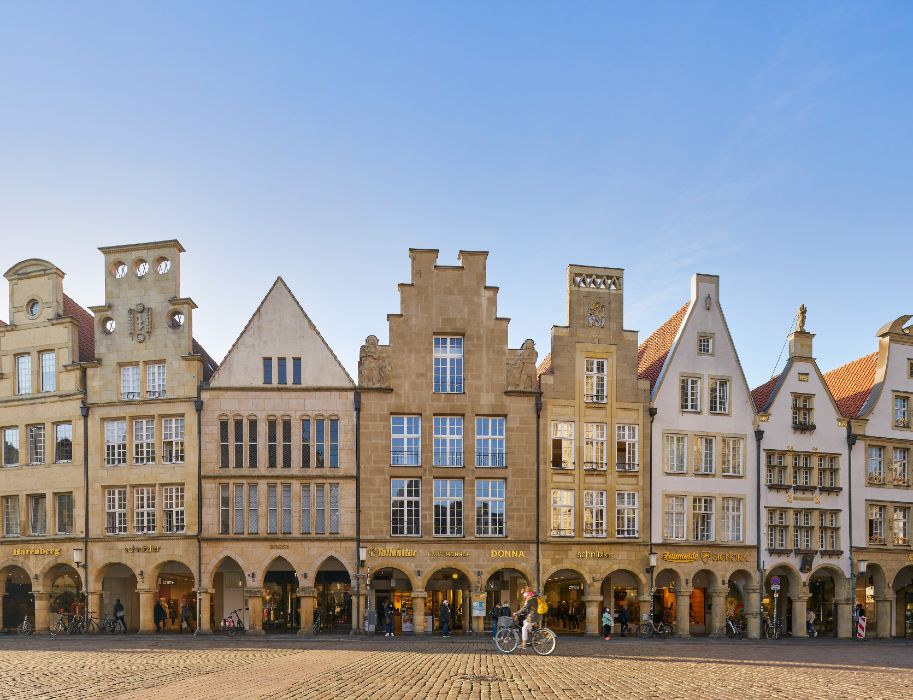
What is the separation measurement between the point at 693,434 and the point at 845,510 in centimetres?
916

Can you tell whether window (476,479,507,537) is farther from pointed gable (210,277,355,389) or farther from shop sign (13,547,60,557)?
shop sign (13,547,60,557)

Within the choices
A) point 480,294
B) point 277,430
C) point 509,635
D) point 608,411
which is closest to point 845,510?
point 608,411

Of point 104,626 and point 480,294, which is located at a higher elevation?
point 480,294

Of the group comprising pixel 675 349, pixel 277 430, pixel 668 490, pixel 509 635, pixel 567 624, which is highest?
pixel 675 349

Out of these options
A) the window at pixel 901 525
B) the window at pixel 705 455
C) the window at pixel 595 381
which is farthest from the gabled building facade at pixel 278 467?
the window at pixel 901 525

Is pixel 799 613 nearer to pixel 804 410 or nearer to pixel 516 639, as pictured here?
pixel 804 410

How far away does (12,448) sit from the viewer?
49281mm

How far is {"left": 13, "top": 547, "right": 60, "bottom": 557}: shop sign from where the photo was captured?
155ft

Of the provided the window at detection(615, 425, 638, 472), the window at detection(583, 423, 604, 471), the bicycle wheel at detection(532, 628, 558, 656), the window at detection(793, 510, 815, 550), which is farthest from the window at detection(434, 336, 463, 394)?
the window at detection(793, 510, 815, 550)

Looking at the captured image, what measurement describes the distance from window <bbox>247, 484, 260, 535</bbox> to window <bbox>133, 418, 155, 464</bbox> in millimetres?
5024

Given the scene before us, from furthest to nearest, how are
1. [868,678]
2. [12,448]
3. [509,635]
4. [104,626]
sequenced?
[12,448]
[104,626]
[509,635]
[868,678]

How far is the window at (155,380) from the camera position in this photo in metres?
47.6

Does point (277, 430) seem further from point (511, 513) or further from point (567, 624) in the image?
point (567, 624)

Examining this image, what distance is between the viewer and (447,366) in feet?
158
